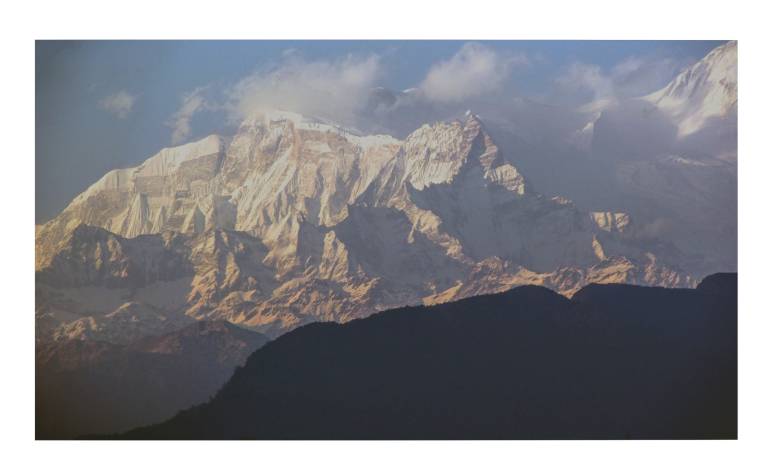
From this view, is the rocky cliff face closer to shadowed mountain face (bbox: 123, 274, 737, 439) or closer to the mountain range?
the mountain range

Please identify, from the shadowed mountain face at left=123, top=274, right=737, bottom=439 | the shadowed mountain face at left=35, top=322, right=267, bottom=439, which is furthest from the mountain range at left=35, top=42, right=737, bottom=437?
the shadowed mountain face at left=123, top=274, right=737, bottom=439

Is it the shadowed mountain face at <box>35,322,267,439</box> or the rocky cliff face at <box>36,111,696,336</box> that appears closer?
the shadowed mountain face at <box>35,322,267,439</box>

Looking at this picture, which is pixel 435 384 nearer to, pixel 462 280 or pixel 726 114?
pixel 462 280

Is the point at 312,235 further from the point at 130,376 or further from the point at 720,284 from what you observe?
the point at 720,284

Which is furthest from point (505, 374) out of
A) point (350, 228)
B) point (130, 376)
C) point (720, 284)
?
point (130, 376)

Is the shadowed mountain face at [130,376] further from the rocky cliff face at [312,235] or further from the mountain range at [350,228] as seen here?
the rocky cliff face at [312,235]

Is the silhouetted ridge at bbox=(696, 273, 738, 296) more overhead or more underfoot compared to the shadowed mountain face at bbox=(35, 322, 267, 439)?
more overhead
